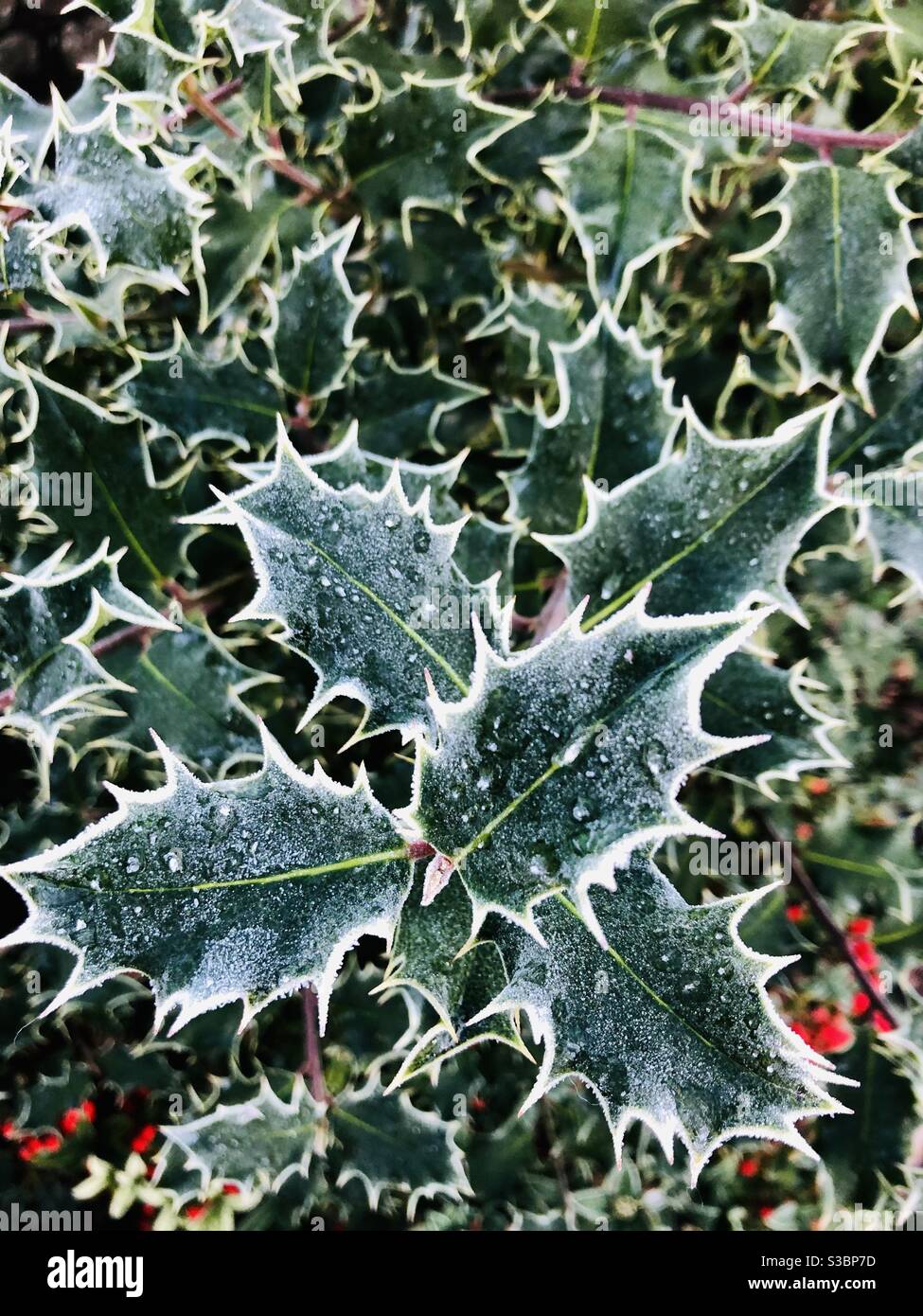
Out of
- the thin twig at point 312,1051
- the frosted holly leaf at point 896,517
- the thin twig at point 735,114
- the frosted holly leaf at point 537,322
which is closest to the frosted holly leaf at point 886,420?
the frosted holly leaf at point 896,517

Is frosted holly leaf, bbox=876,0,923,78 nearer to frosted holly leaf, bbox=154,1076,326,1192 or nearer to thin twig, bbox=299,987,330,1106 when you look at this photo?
thin twig, bbox=299,987,330,1106

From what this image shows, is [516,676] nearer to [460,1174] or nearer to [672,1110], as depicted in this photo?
[672,1110]

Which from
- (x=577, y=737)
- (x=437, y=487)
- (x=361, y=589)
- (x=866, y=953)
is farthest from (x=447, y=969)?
(x=866, y=953)

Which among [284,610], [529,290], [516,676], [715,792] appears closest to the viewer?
[516,676]

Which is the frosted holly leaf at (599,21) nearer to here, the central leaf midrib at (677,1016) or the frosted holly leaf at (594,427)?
the frosted holly leaf at (594,427)

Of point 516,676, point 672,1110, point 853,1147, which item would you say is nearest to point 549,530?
point 516,676

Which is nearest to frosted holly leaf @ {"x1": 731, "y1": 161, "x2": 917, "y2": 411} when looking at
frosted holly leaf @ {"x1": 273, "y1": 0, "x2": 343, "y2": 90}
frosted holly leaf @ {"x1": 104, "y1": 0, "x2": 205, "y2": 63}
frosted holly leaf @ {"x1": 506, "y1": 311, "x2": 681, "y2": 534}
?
frosted holly leaf @ {"x1": 506, "y1": 311, "x2": 681, "y2": 534}
